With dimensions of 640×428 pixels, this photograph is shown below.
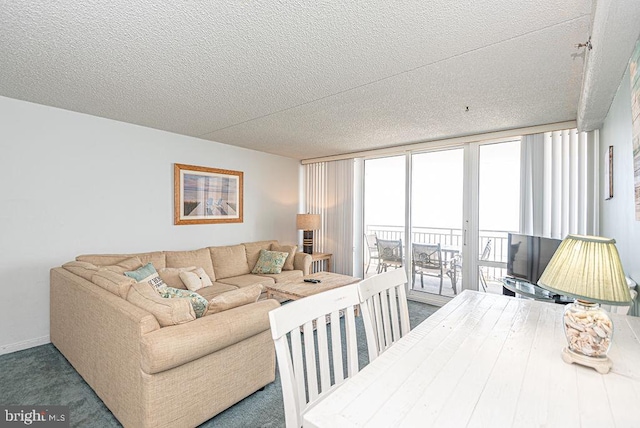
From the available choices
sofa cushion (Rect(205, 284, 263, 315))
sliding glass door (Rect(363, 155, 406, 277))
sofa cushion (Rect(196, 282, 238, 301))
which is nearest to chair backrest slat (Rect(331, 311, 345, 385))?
sofa cushion (Rect(205, 284, 263, 315))

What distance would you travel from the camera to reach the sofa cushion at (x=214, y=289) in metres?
3.31

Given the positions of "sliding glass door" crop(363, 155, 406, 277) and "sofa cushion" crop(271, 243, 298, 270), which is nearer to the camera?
"sofa cushion" crop(271, 243, 298, 270)

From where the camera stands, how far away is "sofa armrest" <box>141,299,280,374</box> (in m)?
1.52

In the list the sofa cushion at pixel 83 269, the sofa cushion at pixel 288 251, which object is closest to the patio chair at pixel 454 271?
the sofa cushion at pixel 288 251

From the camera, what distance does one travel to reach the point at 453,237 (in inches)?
234

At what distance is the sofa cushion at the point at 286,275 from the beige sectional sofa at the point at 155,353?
1869 mm

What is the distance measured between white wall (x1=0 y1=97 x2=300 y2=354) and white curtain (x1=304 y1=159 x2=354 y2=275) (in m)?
2.03

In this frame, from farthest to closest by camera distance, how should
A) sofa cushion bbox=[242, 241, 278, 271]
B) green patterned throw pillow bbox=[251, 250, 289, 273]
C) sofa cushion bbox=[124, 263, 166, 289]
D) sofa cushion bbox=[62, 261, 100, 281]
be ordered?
sofa cushion bbox=[242, 241, 278, 271] < green patterned throw pillow bbox=[251, 250, 289, 273] < sofa cushion bbox=[124, 263, 166, 289] < sofa cushion bbox=[62, 261, 100, 281]

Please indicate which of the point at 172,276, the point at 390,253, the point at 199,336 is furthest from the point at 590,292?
the point at 390,253

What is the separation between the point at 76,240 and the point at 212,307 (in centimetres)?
233

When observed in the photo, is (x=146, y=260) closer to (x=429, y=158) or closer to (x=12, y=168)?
(x=12, y=168)

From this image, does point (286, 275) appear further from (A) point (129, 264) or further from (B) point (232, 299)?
(B) point (232, 299)

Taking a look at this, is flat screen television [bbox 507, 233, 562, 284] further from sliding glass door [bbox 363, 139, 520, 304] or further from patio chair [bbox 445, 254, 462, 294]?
patio chair [bbox 445, 254, 462, 294]

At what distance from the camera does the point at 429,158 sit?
509 cm
